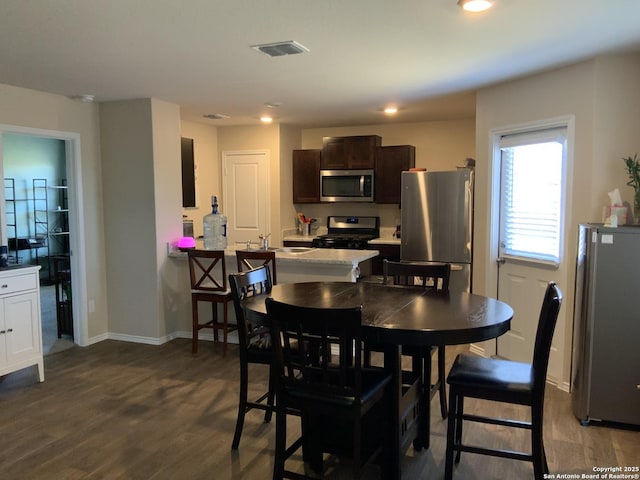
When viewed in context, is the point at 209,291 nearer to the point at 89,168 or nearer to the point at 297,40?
the point at 89,168

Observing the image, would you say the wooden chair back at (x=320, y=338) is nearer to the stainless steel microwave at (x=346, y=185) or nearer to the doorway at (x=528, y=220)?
the doorway at (x=528, y=220)

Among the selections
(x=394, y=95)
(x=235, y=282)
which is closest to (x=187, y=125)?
(x=394, y=95)

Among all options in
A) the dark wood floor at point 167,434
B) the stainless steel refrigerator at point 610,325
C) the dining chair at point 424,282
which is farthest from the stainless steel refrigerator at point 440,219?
the stainless steel refrigerator at point 610,325

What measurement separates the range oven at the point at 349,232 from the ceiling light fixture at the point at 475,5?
12.8 feet

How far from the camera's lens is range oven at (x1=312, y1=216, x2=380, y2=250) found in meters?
6.27

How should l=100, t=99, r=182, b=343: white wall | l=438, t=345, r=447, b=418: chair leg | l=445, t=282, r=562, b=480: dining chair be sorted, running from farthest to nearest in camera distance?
l=100, t=99, r=182, b=343: white wall → l=438, t=345, r=447, b=418: chair leg → l=445, t=282, r=562, b=480: dining chair

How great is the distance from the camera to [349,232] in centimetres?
680

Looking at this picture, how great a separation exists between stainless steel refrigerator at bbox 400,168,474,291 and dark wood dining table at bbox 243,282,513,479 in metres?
2.01

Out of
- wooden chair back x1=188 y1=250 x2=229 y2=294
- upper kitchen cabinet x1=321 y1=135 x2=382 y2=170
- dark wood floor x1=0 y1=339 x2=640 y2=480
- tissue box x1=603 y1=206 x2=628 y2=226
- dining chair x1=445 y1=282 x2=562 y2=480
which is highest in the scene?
upper kitchen cabinet x1=321 y1=135 x2=382 y2=170

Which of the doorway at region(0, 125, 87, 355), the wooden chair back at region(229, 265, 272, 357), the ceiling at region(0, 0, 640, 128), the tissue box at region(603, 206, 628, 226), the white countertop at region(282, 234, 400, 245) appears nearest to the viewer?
the ceiling at region(0, 0, 640, 128)

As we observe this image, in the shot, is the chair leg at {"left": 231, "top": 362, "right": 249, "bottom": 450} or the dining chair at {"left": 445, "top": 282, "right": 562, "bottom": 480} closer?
the dining chair at {"left": 445, "top": 282, "right": 562, "bottom": 480}

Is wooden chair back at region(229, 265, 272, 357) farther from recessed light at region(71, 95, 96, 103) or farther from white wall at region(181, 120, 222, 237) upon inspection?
white wall at region(181, 120, 222, 237)

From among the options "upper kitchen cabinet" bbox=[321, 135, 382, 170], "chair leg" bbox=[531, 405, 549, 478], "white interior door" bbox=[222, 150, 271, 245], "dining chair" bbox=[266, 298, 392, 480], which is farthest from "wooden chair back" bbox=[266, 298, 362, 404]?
"white interior door" bbox=[222, 150, 271, 245]

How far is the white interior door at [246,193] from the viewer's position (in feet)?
21.8
